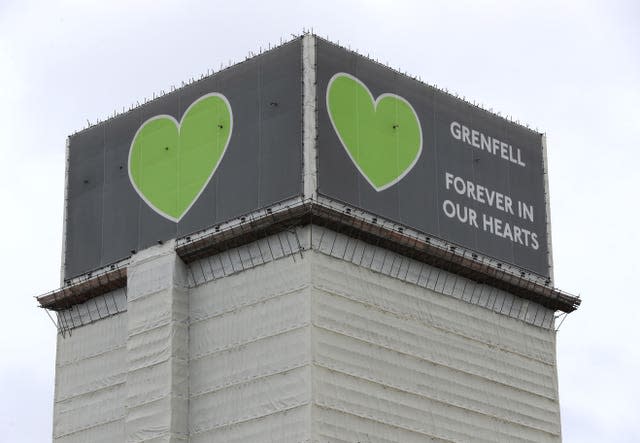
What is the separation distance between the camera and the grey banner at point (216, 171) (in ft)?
550

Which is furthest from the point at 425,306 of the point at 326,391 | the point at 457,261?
the point at 326,391

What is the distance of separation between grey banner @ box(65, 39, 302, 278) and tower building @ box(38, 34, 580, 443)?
0.70 ft

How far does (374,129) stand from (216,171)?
15688 mm

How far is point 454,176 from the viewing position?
180250 mm

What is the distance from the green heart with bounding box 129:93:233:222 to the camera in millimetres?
174250

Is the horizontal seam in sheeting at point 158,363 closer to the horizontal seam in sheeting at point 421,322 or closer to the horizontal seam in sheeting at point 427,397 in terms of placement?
the horizontal seam in sheeting at point 421,322

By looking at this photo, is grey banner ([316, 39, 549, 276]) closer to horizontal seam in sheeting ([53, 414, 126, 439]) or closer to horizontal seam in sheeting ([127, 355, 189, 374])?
horizontal seam in sheeting ([127, 355, 189, 374])

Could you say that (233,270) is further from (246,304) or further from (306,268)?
(306,268)

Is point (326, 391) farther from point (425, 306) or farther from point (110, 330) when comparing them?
point (110, 330)

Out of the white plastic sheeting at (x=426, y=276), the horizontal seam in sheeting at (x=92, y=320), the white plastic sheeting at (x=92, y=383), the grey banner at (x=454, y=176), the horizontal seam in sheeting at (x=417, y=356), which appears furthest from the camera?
the horizontal seam in sheeting at (x=92, y=320)

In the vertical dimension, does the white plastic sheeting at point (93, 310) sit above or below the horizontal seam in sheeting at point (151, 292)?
above

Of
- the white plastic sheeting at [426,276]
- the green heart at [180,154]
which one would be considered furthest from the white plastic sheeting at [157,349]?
the white plastic sheeting at [426,276]

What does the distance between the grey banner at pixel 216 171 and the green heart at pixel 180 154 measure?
0.83 meters

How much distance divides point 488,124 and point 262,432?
46501mm
